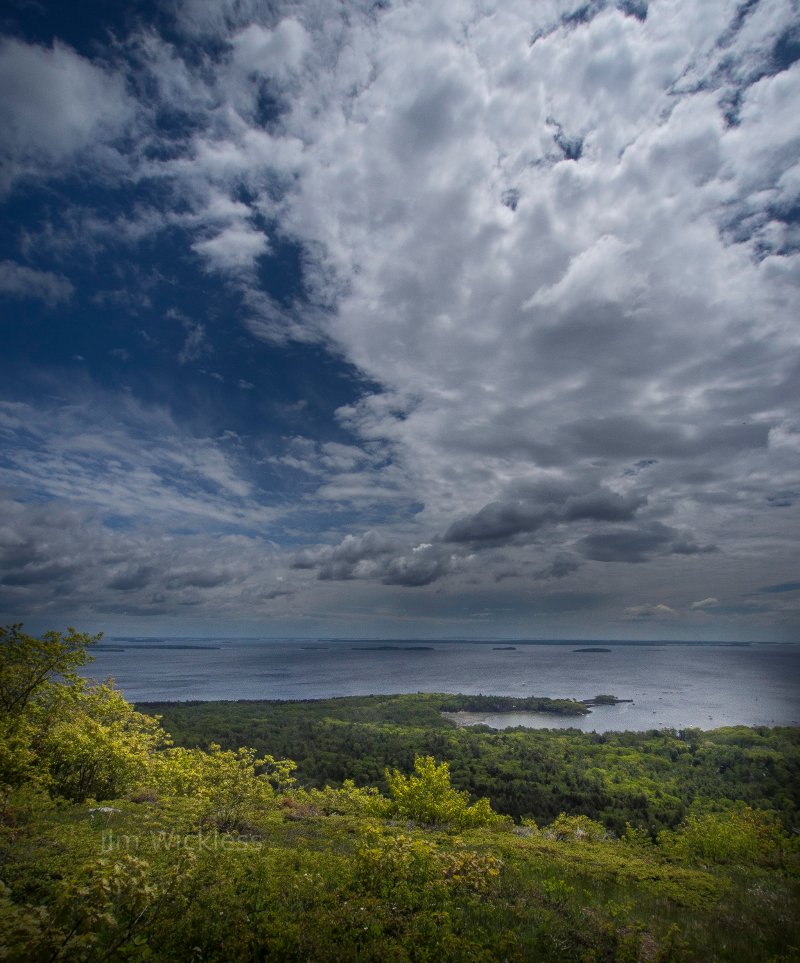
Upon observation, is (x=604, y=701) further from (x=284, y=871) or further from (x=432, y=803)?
(x=284, y=871)

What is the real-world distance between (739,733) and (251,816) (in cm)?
12287

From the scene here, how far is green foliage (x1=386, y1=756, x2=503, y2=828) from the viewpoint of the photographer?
79.3 feet

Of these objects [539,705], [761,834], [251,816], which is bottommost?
[539,705]

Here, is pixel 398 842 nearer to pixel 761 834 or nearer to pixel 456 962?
pixel 456 962

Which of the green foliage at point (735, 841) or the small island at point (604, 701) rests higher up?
the green foliage at point (735, 841)

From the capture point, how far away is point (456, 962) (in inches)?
304

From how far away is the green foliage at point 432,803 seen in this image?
79.3 ft

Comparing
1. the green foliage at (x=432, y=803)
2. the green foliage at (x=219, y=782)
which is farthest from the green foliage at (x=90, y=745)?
the green foliage at (x=432, y=803)

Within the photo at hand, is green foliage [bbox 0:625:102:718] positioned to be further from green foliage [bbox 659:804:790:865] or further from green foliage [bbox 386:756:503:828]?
green foliage [bbox 659:804:790:865]

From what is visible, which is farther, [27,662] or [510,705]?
[510,705]

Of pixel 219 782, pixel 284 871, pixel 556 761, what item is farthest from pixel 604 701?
pixel 284 871

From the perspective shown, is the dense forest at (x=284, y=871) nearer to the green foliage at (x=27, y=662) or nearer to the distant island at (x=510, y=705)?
the green foliage at (x=27, y=662)

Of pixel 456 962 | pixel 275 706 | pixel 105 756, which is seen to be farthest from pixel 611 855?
pixel 275 706

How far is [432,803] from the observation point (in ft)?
85.8
